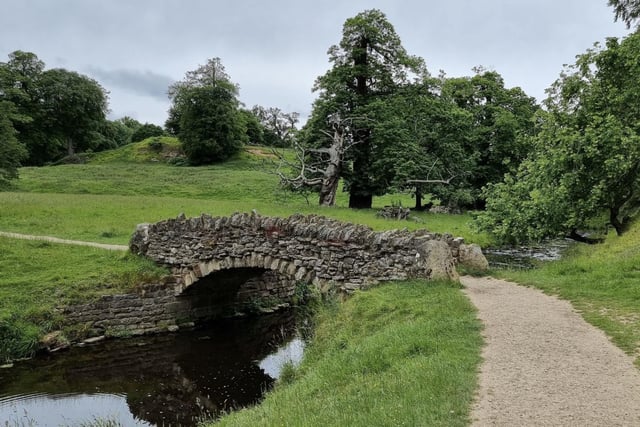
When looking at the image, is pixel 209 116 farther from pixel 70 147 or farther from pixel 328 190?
pixel 328 190

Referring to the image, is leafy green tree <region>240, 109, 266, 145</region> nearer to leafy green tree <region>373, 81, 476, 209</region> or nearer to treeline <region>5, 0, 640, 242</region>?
treeline <region>5, 0, 640, 242</region>

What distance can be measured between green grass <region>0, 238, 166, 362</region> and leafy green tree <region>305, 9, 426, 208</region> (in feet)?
50.4

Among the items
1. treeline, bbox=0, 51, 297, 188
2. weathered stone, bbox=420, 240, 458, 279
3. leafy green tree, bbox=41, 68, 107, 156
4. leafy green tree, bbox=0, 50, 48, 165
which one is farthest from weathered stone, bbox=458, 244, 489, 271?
leafy green tree, bbox=41, 68, 107, 156

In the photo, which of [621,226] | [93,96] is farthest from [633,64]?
[93,96]

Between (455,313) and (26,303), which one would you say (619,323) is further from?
(26,303)

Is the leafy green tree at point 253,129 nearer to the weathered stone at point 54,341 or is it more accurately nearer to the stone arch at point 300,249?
the stone arch at point 300,249

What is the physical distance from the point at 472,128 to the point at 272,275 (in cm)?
2230

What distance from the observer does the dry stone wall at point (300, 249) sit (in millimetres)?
11695

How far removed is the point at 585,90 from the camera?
16.6 m

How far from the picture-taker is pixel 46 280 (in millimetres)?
15359

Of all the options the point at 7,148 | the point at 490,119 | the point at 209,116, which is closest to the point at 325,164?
the point at 490,119

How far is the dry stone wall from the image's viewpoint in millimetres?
11695

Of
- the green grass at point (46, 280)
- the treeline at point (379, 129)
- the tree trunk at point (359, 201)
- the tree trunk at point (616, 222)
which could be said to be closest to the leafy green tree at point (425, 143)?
the treeline at point (379, 129)

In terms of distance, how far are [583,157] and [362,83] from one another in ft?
57.8
